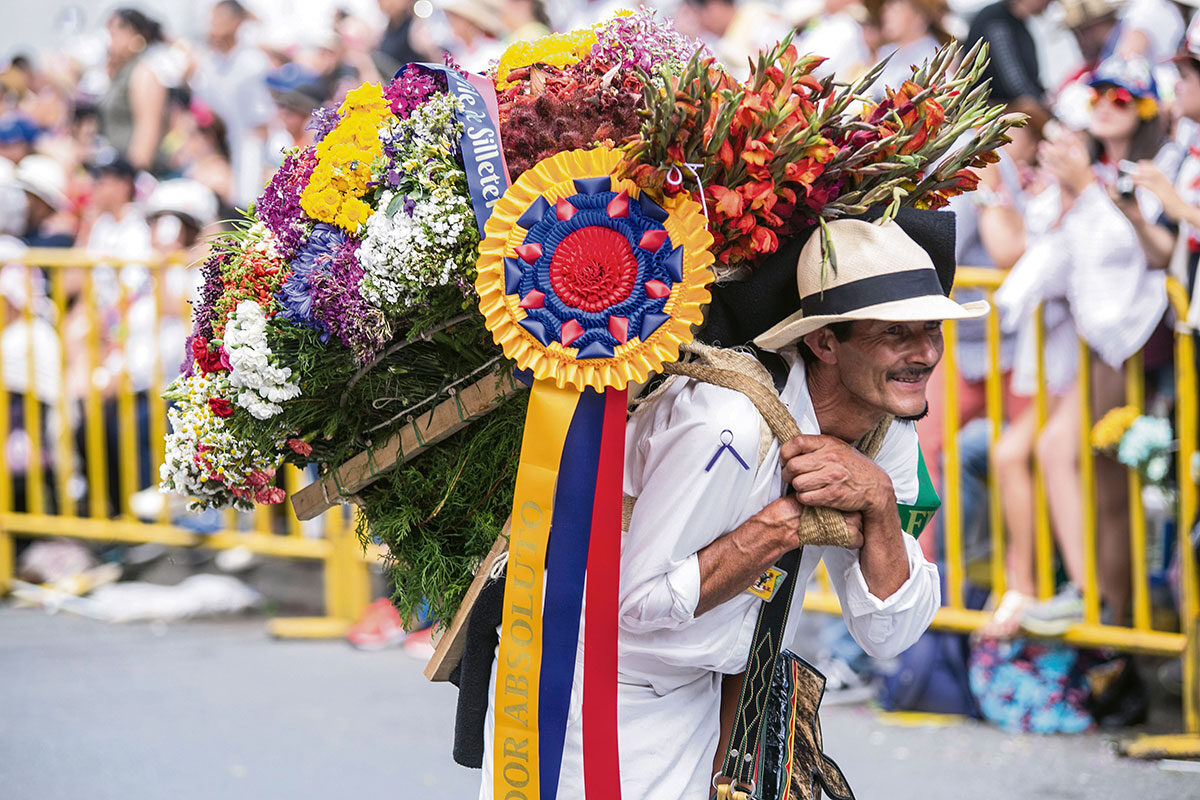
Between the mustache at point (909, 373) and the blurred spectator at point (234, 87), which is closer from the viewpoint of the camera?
the mustache at point (909, 373)

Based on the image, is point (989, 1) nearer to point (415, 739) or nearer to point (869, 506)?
point (415, 739)

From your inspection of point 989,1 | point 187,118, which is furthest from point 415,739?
point 187,118

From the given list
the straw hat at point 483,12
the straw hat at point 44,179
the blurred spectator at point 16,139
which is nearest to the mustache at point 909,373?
the straw hat at point 483,12

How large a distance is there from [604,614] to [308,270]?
86cm

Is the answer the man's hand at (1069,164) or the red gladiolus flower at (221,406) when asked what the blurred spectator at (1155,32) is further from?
the red gladiolus flower at (221,406)

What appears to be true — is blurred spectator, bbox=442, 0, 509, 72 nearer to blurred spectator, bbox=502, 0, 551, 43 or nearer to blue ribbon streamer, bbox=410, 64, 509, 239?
blurred spectator, bbox=502, 0, 551, 43

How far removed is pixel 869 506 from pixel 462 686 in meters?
0.92

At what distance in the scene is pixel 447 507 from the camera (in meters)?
2.90

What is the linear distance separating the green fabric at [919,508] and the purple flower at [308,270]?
1270mm

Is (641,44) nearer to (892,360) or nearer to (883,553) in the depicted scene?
(892,360)

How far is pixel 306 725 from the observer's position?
5.76m

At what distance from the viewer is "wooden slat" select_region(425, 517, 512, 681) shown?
9.36 ft

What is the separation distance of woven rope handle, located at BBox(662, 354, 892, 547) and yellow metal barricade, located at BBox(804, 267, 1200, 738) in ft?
9.84

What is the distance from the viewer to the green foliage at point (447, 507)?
9.32ft
